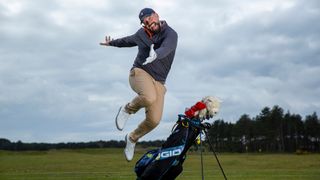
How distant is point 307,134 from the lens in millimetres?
113188

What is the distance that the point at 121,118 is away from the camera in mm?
8508

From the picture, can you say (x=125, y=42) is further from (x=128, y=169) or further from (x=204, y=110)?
(x=128, y=169)

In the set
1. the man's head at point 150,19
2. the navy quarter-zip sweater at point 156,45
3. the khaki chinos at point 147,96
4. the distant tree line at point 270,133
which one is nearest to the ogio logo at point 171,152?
the khaki chinos at point 147,96

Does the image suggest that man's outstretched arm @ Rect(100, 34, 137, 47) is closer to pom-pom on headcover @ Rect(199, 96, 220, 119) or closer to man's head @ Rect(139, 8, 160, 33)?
man's head @ Rect(139, 8, 160, 33)

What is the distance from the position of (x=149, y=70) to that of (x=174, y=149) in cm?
163

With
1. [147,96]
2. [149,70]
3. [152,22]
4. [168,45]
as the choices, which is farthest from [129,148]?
[152,22]

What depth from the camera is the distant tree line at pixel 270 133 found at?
112562 mm

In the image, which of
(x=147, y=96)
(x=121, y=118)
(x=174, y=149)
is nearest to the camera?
(x=174, y=149)

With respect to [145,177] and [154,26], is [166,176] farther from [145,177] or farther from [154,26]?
[154,26]

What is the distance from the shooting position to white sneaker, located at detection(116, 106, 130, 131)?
8477 mm

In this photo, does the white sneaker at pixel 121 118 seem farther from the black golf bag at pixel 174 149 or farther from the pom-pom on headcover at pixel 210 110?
the pom-pom on headcover at pixel 210 110

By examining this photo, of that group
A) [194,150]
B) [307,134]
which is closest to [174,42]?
[194,150]

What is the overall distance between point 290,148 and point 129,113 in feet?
363

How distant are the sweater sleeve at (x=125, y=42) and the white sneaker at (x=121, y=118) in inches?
43.1
